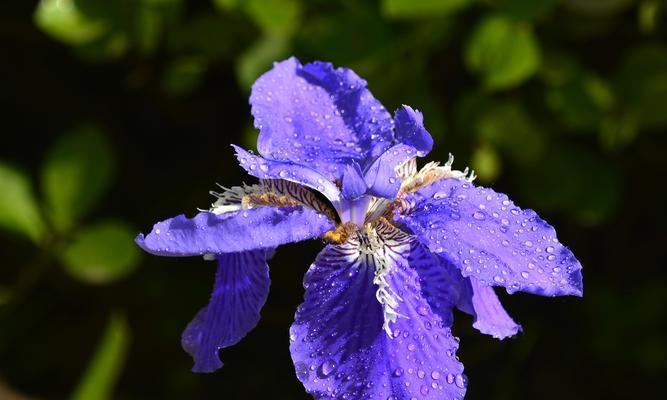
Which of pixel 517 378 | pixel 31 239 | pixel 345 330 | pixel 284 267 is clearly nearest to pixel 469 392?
pixel 517 378

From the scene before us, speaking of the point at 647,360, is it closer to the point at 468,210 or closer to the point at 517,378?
the point at 517,378

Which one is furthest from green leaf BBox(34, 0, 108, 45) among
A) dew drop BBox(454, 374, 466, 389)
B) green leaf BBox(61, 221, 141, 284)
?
dew drop BBox(454, 374, 466, 389)

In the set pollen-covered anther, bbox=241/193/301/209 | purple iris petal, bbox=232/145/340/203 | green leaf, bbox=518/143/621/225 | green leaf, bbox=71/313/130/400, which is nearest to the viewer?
purple iris petal, bbox=232/145/340/203

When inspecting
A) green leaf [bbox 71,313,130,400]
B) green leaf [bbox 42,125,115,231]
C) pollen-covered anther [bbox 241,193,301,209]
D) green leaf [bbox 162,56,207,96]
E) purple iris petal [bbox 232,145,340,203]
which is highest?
green leaf [bbox 162,56,207,96]

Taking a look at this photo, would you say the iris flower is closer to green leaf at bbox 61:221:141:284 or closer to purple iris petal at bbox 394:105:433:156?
purple iris petal at bbox 394:105:433:156

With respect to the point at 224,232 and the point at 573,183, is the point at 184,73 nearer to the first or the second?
the point at 573,183

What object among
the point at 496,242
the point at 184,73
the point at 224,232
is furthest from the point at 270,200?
the point at 184,73
